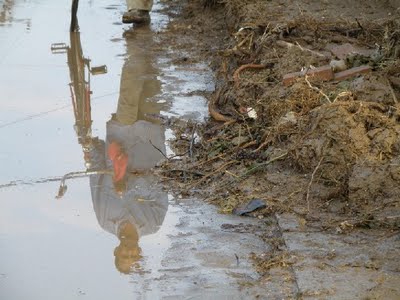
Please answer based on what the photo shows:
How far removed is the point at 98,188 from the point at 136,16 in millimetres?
5474

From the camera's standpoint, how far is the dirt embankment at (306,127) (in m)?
6.12

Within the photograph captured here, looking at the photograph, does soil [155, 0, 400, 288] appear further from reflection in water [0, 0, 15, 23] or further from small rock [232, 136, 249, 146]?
reflection in water [0, 0, 15, 23]

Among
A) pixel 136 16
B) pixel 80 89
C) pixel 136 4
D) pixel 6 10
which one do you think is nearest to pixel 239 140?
pixel 80 89

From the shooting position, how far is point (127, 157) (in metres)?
7.53

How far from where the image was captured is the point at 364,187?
602 cm

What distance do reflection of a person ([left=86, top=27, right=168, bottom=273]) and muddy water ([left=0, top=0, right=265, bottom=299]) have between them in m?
0.01

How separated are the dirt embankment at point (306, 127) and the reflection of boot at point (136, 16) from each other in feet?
7.77

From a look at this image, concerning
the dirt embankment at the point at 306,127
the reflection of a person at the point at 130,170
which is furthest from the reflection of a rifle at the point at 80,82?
the dirt embankment at the point at 306,127

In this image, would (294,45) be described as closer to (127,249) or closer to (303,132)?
(303,132)

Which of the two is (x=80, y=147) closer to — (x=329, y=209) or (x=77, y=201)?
(x=77, y=201)

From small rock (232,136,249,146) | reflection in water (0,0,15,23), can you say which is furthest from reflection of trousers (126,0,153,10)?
small rock (232,136,249,146)

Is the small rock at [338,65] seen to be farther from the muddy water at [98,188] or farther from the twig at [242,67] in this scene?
the muddy water at [98,188]

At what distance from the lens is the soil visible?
6051 millimetres

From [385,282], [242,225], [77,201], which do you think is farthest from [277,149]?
[385,282]
